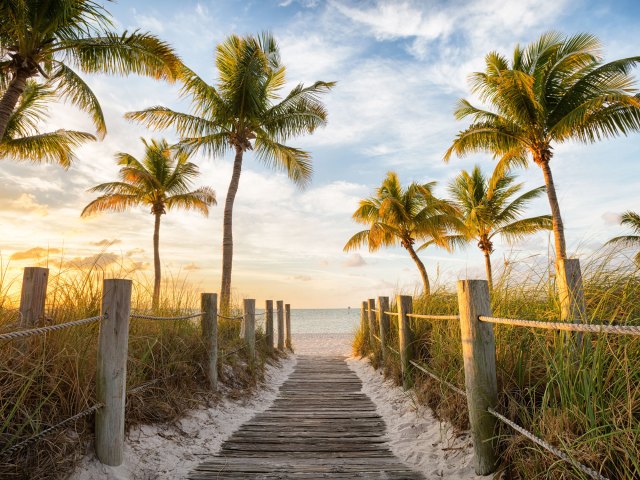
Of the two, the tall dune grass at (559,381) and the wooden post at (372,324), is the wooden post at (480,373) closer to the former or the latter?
the tall dune grass at (559,381)

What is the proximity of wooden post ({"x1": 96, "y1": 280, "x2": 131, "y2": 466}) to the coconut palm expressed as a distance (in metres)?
11.8

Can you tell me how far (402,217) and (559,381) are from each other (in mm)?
16088

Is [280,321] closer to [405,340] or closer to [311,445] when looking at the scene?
[405,340]

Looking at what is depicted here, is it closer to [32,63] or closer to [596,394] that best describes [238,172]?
[32,63]

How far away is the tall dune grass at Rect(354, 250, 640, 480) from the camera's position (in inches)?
75.0

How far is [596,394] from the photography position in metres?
2.02

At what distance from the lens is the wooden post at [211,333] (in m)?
5.02

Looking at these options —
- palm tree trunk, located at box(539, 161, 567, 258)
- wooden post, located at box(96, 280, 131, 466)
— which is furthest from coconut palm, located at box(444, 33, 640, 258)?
wooden post, located at box(96, 280, 131, 466)

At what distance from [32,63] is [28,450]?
355 inches

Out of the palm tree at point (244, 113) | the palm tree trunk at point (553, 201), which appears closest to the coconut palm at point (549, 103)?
the palm tree trunk at point (553, 201)

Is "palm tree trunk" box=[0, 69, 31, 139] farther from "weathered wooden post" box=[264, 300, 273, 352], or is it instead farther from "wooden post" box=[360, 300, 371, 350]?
"wooden post" box=[360, 300, 371, 350]

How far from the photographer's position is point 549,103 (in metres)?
13.1

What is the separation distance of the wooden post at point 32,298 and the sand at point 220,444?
119 cm

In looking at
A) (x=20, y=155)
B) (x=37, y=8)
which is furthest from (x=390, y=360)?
(x=20, y=155)
